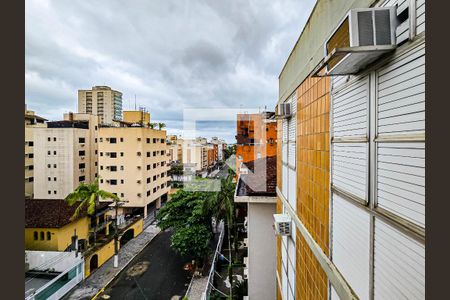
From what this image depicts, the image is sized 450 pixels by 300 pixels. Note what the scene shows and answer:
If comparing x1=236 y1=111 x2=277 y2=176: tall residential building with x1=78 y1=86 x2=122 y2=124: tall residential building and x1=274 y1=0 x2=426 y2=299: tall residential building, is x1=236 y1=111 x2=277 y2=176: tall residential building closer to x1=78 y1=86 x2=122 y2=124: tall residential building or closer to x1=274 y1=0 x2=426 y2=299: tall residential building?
x1=274 y1=0 x2=426 y2=299: tall residential building

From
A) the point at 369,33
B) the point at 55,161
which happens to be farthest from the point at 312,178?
the point at 55,161

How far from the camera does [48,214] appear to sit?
12.5 metres

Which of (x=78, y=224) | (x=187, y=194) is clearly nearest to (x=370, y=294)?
(x=187, y=194)

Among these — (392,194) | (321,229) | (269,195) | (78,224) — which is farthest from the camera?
(78,224)

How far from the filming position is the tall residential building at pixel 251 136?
1695 cm

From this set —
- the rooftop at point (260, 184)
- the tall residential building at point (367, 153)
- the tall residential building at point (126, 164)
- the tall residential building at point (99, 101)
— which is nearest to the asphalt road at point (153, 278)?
the tall residential building at point (126, 164)

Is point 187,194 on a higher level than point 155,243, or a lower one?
higher

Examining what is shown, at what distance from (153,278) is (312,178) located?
12.2m

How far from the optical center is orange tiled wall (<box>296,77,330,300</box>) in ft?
7.35

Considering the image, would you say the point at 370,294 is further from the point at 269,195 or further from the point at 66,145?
the point at 66,145

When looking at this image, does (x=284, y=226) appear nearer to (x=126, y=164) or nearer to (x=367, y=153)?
(x=367, y=153)

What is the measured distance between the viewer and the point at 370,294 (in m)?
1.42

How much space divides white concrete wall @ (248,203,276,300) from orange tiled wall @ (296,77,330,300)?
2675 millimetres
